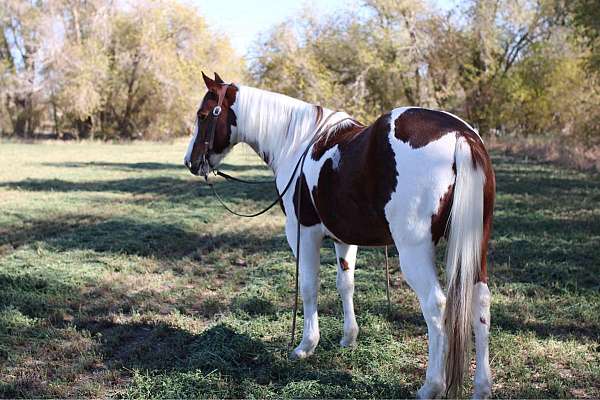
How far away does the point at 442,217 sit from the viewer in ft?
10.6

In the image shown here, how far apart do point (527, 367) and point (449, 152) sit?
5.71 ft

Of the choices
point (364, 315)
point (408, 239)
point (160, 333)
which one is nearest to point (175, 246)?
point (160, 333)

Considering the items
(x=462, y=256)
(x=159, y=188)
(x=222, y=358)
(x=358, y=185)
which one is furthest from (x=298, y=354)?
(x=159, y=188)

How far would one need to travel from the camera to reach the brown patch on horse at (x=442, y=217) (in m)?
3.19

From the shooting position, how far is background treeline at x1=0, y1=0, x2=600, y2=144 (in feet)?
71.6

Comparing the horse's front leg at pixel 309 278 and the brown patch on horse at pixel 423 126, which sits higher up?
the brown patch on horse at pixel 423 126

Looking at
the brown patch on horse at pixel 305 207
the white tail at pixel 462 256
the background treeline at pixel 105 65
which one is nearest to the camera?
the white tail at pixel 462 256

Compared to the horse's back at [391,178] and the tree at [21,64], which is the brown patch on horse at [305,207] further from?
the tree at [21,64]

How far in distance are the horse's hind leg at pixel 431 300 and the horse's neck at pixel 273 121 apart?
1.49 metres


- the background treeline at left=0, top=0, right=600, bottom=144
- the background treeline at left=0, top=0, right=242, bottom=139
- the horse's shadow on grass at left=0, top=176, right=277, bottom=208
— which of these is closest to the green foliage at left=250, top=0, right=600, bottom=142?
the background treeline at left=0, top=0, right=600, bottom=144

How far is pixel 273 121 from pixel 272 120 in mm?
12

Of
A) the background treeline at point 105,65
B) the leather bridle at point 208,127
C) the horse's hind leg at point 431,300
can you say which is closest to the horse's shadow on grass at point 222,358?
the horse's hind leg at point 431,300

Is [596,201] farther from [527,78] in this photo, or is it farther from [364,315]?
[527,78]

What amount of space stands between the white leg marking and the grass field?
1.02 ft
